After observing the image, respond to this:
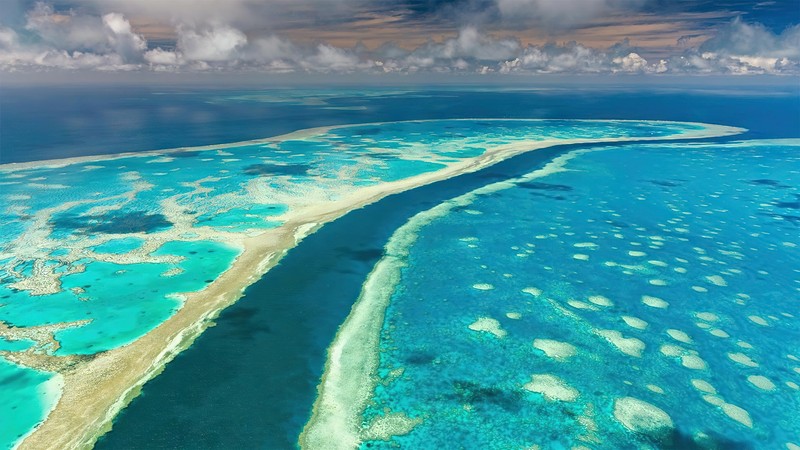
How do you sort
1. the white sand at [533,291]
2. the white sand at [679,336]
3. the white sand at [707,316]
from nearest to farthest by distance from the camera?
the white sand at [679,336]
the white sand at [707,316]
the white sand at [533,291]

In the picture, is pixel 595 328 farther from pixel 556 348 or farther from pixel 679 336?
pixel 679 336

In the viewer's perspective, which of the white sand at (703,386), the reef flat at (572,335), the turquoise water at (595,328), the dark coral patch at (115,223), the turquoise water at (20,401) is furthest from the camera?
the dark coral patch at (115,223)

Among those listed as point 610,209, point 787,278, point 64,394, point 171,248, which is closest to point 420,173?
point 610,209

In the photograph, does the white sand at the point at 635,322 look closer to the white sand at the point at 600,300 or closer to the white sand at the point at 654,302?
the white sand at the point at 600,300

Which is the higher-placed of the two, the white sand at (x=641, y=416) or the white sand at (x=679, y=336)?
the white sand at (x=679, y=336)

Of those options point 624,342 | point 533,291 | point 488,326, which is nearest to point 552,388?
point 488,326

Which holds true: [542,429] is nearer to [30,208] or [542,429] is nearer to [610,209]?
[610,209]

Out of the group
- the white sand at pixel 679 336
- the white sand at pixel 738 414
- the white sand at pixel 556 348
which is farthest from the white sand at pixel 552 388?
the white sand at pixel 679 336
